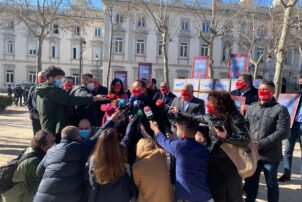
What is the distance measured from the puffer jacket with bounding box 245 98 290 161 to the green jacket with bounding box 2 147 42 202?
2939 millimetres

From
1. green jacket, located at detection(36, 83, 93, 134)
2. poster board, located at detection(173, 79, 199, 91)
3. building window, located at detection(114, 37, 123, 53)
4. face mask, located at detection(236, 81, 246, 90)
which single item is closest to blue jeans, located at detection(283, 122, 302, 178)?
face mask, located at detection(236, 81, 246, 90)

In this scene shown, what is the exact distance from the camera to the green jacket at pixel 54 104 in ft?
16.2

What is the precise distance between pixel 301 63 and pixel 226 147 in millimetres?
50193

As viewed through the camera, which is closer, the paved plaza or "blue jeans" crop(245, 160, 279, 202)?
"blue jeans" crop(245, 160, 279, 202)

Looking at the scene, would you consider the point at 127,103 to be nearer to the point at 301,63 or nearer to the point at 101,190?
the point at 101,190

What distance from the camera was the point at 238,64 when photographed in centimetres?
981

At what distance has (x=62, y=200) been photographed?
3.55 metres

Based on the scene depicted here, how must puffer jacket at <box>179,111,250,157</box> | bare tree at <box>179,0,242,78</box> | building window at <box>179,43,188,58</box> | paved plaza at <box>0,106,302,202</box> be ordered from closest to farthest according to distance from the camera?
puffer jacket at <box>179,111,250,157</box> < paved plaza at <box>0,106,302,202</box> < bare tree at <box>179,0,242,78</box> < building window at <box>179,43,188,58</box>

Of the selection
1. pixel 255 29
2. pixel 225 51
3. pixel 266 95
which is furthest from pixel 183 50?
pixel 266 95

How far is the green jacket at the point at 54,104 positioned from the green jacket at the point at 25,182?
97cm

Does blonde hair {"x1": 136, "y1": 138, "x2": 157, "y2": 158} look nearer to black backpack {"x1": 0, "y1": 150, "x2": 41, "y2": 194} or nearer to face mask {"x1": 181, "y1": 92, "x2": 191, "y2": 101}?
black backpack {"x1": 0, "y1": 150, "x2": 41, "y2": 194}

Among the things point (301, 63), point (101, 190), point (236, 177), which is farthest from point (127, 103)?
point (301, 63)

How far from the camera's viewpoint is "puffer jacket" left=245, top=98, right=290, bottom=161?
4418 mm

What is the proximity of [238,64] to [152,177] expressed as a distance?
7.01m
